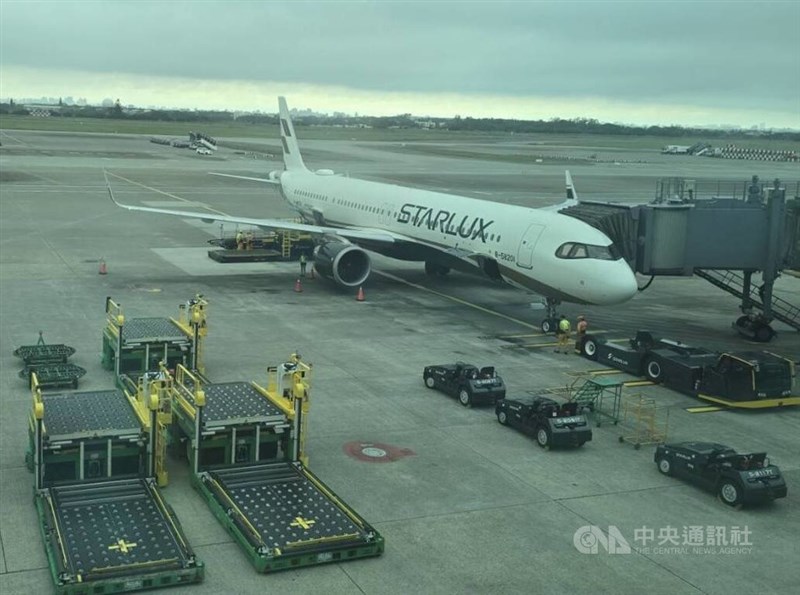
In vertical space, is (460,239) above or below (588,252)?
below

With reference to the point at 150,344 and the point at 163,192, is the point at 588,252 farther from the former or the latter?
the point at 163,192

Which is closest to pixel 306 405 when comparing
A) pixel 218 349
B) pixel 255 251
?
pixel 218 349

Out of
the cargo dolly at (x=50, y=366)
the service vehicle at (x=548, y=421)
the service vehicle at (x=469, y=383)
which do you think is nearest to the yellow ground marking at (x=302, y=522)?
the service vehicle at (x=548, y=421)

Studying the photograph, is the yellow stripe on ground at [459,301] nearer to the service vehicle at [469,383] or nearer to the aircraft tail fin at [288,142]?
the service vehicle at [469,383]

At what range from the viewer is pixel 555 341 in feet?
108

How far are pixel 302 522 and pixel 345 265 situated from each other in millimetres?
23777

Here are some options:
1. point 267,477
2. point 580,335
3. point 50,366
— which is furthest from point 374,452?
point 580,335

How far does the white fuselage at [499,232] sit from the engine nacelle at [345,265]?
2.78m

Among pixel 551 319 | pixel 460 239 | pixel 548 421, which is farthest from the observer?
pixel 460 239

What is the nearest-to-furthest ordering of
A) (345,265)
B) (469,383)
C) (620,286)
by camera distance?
1. (469,383)
2. (620,286)
3. (345,265)

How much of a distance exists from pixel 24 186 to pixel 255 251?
39.4 metres

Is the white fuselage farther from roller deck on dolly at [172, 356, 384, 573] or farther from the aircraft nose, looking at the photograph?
roller deck on dolly at [172, 356, 384, 573]

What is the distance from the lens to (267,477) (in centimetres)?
1864

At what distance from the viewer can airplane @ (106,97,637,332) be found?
3186cm
